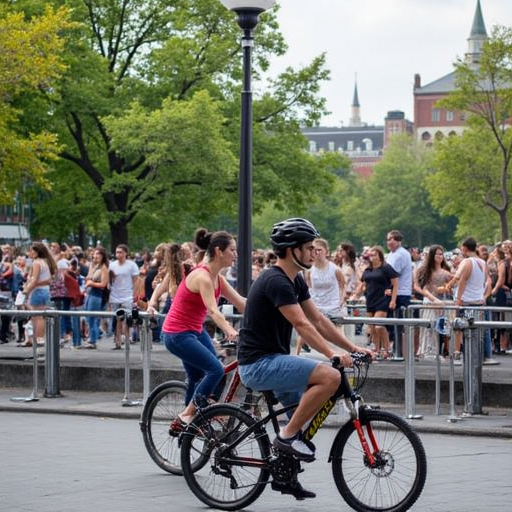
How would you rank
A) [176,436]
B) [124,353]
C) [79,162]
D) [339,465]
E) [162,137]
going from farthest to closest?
[79,162] → [162,137] → [124,353] → [176,436] → [339,465]

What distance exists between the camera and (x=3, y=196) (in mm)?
38188

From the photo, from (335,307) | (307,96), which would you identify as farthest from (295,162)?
(335,307)

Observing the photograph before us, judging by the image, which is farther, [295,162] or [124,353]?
[295,162]

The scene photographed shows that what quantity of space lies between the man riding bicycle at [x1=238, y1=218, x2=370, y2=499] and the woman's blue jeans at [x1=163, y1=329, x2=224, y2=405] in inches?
70.0

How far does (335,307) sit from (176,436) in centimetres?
776

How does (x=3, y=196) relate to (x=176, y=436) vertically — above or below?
above

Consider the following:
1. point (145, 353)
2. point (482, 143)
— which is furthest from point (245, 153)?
point (482, 143)

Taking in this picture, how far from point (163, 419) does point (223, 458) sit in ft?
5.61

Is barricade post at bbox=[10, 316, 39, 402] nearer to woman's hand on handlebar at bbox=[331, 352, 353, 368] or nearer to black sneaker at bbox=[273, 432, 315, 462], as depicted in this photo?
black sneaker at bbox=[273, 432, 315, 462]

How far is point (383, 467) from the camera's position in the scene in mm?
8008

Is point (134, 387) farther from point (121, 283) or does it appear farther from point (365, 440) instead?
point (365, 440)

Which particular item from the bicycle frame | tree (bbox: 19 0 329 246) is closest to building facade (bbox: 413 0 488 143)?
tree (bbox: 19 0 329 246)

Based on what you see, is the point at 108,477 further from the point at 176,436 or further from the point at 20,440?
the point at 20,440

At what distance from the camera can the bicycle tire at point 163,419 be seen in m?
10.2
